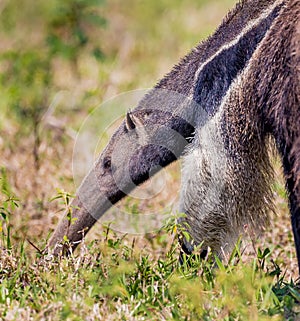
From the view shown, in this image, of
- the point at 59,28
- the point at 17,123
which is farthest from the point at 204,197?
the point at 59,28

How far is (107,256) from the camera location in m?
5.06

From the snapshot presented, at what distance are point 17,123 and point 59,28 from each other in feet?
6.97

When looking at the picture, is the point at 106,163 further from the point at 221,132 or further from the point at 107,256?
the point at 221,132

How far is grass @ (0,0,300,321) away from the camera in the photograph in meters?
3.99

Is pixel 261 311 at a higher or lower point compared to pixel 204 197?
lower

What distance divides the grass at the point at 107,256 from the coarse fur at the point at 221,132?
0.22 meters

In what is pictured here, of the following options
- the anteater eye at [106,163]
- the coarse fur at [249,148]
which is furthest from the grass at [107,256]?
the anteater eye at [106,163]

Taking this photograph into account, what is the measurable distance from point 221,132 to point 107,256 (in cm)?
114

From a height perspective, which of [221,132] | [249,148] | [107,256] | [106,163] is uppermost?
[106,163]

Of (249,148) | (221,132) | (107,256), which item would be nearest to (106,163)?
(107,256)

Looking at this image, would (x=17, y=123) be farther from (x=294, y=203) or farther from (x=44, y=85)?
(x=294, y=203)

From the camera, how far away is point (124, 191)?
5.36m

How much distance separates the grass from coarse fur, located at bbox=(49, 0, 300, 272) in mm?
222

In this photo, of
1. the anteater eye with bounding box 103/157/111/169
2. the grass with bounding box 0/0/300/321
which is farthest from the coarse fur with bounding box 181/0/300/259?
the anteater eye with bounding box 103/157/111/169
